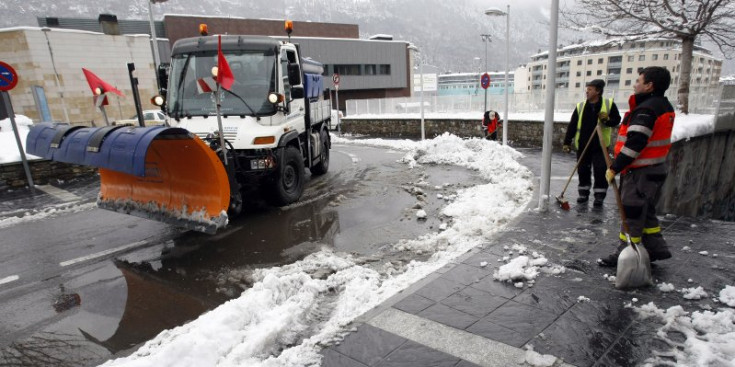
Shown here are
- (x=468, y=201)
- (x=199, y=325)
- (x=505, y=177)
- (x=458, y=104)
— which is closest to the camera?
(x=199, y=325)

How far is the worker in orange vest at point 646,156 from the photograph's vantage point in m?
3.86

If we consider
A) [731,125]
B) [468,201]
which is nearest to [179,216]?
[468,201]

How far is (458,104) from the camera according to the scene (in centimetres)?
3033

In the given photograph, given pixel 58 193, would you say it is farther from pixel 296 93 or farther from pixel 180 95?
pixel 296 93

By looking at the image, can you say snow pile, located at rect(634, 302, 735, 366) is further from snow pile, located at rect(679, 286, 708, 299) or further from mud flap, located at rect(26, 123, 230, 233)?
mud flap, located at rect(26, 123, 230, 233)

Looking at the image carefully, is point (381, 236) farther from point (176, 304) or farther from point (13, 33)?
point (13, 33)

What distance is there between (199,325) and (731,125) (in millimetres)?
11488

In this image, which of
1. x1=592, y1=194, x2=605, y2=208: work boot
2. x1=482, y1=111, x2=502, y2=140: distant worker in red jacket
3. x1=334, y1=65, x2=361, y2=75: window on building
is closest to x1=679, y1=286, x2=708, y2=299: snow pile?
x1=592, y1=194, x2=605, y2=208: work boot

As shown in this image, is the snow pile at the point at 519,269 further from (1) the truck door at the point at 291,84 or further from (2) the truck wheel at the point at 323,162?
(2) the truck wheel at the point at 323,162

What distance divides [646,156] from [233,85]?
19.8ft

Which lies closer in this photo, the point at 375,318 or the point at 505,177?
the point at 375,318

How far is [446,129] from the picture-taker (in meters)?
19.6

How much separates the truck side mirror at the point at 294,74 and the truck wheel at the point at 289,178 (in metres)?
1.20

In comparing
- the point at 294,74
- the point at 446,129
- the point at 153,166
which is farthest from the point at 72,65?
the point at 153,166
